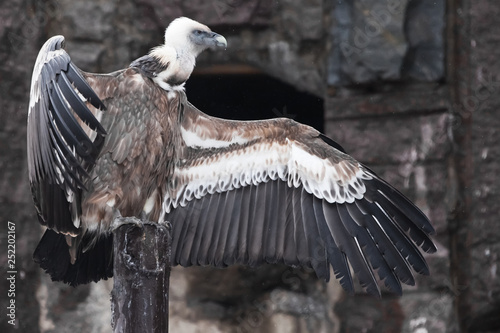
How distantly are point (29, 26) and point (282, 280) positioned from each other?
6.40 feet

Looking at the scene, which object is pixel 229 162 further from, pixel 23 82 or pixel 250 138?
pixel 23 82

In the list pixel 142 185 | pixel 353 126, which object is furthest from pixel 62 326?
pixel 353 126

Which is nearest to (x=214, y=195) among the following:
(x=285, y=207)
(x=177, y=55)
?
Result: (x=285, y=207)

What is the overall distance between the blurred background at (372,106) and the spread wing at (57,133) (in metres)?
1.53

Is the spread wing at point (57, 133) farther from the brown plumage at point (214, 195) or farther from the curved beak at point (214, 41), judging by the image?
the curved beak at point (214, 41)

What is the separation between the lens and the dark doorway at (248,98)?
228 inches

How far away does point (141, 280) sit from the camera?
3244 mm

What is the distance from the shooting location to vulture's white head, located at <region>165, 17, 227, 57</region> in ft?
13.3

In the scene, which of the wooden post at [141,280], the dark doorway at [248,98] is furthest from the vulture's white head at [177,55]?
the dark doorway at [248,98]

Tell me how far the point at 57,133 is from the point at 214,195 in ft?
3.53

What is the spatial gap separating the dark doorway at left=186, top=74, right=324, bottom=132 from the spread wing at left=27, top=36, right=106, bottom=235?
225 cm

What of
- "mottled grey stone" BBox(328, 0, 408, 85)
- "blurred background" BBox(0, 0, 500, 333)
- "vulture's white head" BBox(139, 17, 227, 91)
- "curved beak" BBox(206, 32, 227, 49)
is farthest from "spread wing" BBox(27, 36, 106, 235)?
"mottled grey stone" BBox(328, 0, 408, 85)

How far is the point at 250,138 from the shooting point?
4152 mm

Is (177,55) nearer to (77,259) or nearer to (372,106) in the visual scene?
(77,259)
